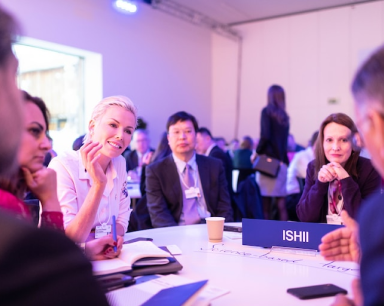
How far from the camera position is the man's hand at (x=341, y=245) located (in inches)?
51.7

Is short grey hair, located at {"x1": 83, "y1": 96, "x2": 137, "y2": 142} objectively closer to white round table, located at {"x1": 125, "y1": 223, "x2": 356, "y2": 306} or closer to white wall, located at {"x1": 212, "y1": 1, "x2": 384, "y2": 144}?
white round table, located at {"x1": 125, "y1": 223, "x2": 356, "y2": 306}

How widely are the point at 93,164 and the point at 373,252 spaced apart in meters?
1.29

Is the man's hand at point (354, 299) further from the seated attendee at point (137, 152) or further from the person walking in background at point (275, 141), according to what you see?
the seated attendee at point (137, 152)

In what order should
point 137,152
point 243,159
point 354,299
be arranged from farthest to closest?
point 243,159
point 137,152
point 354,299

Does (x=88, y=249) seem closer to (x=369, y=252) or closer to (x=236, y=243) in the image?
(x=236, y=243)

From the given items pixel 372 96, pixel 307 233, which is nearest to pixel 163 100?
pixel 307 233

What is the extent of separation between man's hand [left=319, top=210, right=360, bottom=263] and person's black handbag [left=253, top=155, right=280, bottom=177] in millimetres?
3646

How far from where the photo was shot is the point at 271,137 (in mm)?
5090

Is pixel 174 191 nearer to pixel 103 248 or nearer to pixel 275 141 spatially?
pixel 103 248

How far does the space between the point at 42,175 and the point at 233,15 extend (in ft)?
30.1

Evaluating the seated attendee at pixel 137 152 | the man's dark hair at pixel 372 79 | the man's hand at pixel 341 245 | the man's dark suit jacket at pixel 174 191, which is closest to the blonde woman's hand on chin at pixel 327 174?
the man's dark suit jacket at pixel 174 191

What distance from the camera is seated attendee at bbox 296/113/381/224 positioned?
93.7 inches

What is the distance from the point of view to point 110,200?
215 centimetres

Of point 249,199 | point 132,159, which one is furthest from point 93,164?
point 132,159
